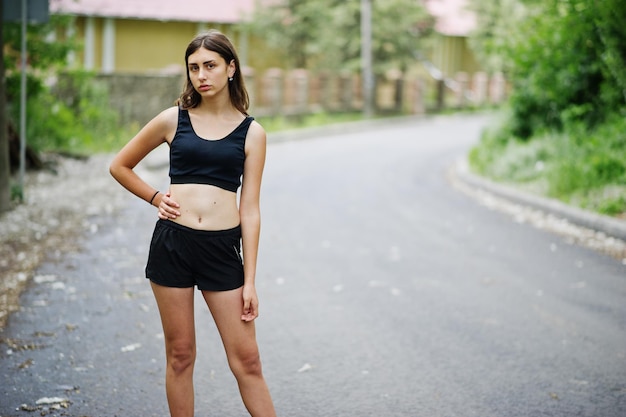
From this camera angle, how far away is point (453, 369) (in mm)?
5496

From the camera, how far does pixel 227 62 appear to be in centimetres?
364

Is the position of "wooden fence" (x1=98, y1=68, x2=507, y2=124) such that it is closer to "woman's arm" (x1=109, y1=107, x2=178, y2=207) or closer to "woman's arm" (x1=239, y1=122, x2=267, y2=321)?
"woman's arm" (x1=109, y1=107, x2=178, y2=207)

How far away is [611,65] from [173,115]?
976 cm

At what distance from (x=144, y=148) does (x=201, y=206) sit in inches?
16.3

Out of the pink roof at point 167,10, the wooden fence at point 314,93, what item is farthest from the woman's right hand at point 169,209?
the pink roof at point 167,10

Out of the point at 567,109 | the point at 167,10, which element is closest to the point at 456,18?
the point at 167,10

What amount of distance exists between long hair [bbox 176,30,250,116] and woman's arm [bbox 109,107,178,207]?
0.29ft

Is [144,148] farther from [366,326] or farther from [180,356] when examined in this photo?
[366,326]

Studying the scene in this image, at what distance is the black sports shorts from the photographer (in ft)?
11.8

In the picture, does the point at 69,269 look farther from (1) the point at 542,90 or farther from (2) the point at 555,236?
(1) the point at 542,90

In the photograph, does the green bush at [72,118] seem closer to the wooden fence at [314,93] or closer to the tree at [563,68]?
the wooden fence at [314,93]

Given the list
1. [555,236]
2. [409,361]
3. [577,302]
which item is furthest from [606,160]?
[409,361]

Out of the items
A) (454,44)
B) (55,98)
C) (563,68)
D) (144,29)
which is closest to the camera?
(563,68)

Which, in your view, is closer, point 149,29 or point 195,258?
point 195,258
